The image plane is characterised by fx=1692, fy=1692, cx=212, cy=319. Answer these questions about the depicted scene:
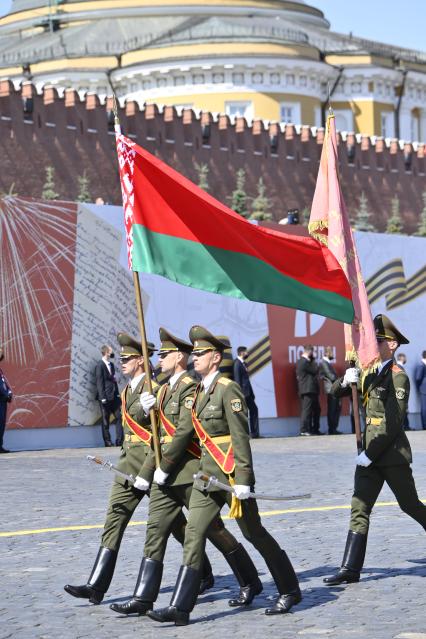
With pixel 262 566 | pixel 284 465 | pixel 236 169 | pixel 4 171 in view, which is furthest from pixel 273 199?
pixel 262 566

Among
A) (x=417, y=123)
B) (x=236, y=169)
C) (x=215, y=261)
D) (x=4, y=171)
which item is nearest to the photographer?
(x=215, y=261)

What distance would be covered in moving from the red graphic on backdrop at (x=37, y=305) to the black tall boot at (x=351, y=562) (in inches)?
513

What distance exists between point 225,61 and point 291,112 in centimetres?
373

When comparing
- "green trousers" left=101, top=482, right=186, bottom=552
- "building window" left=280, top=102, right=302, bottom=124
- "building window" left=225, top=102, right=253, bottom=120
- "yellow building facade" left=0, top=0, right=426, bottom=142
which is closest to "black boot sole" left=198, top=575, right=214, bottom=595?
"green trousers" left=101, top=482, right=186, bottom=552

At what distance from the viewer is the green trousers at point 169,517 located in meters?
9.18

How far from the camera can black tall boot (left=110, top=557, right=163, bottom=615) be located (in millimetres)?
8922

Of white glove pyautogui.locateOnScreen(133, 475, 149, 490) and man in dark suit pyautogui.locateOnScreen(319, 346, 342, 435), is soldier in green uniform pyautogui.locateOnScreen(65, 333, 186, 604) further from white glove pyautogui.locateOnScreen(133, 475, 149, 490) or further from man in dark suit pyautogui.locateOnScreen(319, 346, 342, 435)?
man in dark suit pyautogui.locateOnScreen(319, 346, 342, 435)

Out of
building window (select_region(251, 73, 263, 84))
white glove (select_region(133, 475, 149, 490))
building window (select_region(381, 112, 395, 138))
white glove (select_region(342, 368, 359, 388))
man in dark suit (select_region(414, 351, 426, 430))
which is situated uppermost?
building window (select_region(251, 73, 263, 84))

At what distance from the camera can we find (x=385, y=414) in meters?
10.5

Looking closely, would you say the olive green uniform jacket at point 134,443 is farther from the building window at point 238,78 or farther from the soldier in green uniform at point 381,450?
the building window at point 238,78

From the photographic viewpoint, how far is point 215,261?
9758mm

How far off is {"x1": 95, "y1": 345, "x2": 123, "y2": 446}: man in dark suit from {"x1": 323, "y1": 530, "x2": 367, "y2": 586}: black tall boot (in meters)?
13.3

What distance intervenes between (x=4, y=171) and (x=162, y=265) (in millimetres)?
36195

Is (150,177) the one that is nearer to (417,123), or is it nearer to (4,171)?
(4,171)
